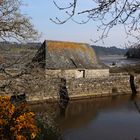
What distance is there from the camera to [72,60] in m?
32.1

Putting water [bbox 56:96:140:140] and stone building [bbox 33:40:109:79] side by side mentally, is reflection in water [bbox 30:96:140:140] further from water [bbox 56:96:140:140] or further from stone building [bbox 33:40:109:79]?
stone building [bbox 33:40:109:79]

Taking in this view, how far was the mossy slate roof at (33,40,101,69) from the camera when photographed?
30641 mm

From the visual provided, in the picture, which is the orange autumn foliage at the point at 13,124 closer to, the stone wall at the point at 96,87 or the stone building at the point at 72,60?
the stone wall at the point at 96,87

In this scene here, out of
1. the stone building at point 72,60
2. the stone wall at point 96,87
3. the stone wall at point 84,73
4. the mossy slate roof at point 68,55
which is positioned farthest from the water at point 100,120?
the mossy slate roof at point 68,55

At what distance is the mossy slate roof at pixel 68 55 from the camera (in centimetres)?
3064

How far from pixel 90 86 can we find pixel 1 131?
75.5ft

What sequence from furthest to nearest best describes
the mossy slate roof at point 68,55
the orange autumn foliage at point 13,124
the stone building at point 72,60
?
the mossy slate roof at point 68,55, the stone building at point 72,60, the orange autumn foliage at point 13,124

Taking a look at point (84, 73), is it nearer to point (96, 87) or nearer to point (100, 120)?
point (96, 87)

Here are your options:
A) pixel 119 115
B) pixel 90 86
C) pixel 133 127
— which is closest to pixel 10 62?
pixel 133 127

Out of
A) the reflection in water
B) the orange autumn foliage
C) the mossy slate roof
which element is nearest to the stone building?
the mossy slate roof

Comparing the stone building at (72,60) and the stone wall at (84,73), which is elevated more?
the stone building at (72,60)

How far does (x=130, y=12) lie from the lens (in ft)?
14.5

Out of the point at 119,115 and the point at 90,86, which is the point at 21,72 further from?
the point at 90,86

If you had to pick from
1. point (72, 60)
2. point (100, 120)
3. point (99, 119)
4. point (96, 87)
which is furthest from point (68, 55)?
point (100, 120)
